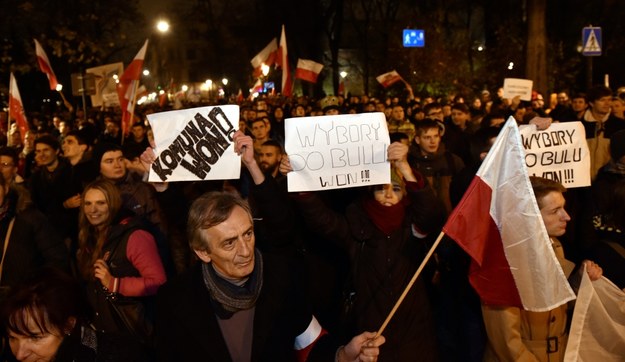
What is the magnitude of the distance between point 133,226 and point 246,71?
5932cm

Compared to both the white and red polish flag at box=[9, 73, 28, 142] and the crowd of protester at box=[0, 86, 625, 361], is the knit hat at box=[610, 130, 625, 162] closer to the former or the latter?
the crowd of protester at box=[0, 86, 625, 361]

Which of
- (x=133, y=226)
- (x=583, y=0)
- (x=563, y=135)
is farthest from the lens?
(x=583, y=0)

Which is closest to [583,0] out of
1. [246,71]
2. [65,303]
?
[246,71]

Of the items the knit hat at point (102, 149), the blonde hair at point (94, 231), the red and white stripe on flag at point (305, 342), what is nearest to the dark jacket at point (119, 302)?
the blonde hair at point (94, 231)

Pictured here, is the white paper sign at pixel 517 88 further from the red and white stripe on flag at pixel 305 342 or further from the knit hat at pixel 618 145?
the red and white stripe on flag at pixel 305 342

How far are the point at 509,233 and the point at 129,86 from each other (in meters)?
7.80

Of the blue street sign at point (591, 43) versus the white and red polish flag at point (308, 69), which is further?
the white and red polish flag at point (308, 69)

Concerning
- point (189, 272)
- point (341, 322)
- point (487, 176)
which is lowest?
point (341, 322)

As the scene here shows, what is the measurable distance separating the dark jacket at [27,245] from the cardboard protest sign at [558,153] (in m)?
3.60

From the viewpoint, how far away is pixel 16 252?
4.66 metres

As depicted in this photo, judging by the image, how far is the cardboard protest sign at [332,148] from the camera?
467 centimetres

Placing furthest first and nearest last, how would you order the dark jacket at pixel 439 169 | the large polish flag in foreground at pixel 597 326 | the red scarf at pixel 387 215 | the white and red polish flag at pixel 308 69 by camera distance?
1. the white and red polish flag at pixel 308 69
2. the dark jacket at pixel 439 169
3. the red scarf at pixel 387 215
4. the large polish flag in foreground at pixel 597 326

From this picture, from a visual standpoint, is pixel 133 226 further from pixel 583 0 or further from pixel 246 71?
pixel 246 71

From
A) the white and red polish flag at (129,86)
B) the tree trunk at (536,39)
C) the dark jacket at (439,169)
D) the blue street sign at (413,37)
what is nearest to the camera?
the dark jacket at (439,169)
